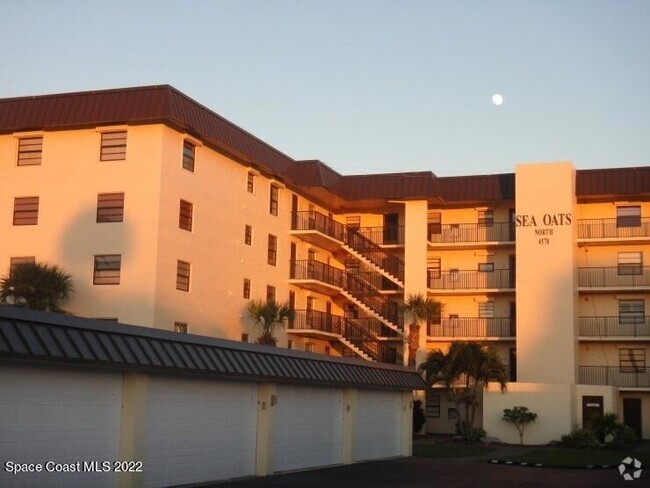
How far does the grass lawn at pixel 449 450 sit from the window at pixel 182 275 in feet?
38.8

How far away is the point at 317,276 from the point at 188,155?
1451 centimetres

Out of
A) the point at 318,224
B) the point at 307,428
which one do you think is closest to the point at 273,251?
the point at 318,224

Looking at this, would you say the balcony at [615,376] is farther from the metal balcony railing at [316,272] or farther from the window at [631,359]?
the metal balcony railing at [316,272]

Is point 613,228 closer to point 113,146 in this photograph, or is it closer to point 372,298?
point 372,298

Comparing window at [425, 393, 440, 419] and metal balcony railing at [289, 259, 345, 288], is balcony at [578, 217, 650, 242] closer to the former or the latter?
window at [425, 393, 440, 419]

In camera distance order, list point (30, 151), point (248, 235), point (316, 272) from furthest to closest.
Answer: point (316, 272) < point (248, 235) < point (30, 151)

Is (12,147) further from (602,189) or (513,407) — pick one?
(602,189)

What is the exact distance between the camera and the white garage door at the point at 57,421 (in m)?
17.1

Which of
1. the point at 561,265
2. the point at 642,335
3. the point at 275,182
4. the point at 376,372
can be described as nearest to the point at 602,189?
the point at 561,265

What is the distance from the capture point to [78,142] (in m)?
41.1

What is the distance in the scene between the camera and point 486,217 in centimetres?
5719

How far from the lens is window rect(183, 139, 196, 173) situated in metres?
41.9

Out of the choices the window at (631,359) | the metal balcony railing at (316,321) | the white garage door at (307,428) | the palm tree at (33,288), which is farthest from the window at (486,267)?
the white garage door at (307,428)

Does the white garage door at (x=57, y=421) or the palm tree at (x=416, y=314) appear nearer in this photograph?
the white garage door at (x=57, y=421)
